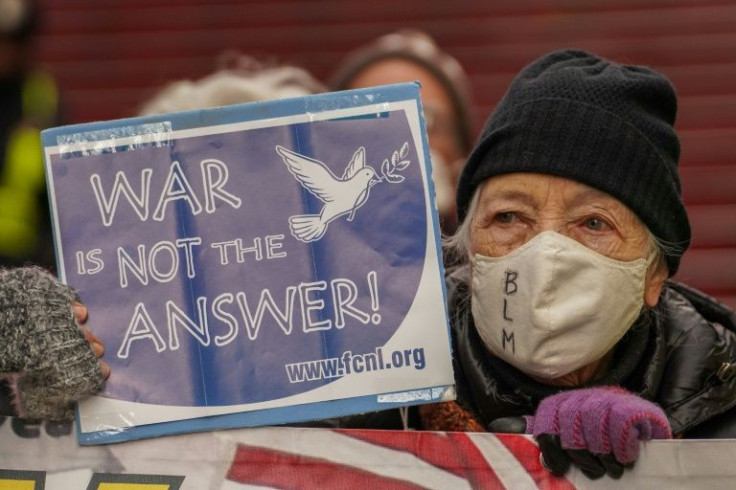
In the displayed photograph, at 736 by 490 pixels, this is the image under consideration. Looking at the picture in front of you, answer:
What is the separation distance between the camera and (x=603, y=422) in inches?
64.2

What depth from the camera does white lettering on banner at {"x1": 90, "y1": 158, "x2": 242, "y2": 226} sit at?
1.77m

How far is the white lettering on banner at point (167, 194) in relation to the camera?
5.82 ft

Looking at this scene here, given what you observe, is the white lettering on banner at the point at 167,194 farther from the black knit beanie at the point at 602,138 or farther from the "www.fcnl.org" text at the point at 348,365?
the black knit beanie at the point at 602,138

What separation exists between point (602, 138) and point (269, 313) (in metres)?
0.63

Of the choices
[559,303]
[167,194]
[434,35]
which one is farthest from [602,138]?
[434,35]

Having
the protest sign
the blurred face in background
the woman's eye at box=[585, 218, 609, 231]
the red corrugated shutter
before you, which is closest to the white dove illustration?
the protest sign

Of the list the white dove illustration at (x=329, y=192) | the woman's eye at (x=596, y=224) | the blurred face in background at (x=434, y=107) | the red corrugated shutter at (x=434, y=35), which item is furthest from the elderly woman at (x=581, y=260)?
the red corrugated shutter at (x=434, y=35)

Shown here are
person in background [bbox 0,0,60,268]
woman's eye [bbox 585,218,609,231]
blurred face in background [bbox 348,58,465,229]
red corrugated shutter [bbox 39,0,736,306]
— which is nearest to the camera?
woman's eye [bbox 585,218,609,231]

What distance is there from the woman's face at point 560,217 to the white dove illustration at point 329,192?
0.26m

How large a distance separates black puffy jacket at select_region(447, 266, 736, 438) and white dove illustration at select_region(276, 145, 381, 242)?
0.41 metres

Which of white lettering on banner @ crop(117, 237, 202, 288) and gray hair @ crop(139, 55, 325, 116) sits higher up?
gray hair @ crop(139, 55, 325, 116)

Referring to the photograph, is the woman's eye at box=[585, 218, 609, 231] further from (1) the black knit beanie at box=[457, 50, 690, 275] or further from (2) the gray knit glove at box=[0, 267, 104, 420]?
(2) the gray knit glove at box=[0, 267, 104, 420]

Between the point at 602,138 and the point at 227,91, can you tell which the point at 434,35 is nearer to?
the point at 227,91

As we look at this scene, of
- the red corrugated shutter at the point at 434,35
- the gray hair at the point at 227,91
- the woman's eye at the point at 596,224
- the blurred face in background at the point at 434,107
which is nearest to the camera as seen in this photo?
the woman's eye at the point at 596,224
